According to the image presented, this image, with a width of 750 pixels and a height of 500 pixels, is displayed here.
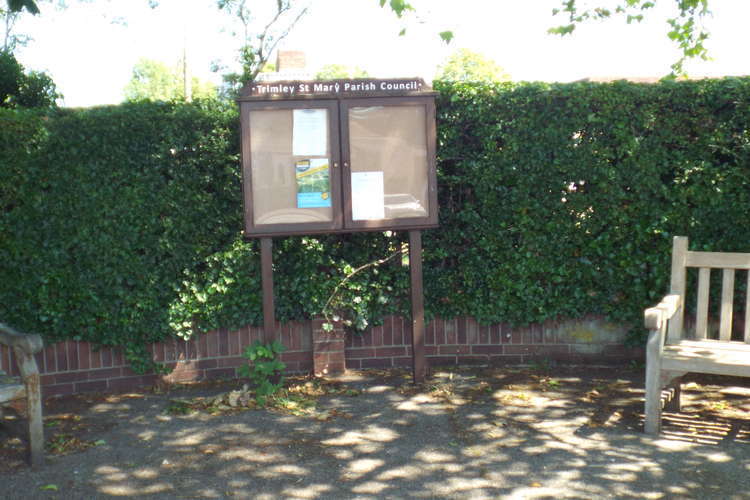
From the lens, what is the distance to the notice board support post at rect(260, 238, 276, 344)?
589cm

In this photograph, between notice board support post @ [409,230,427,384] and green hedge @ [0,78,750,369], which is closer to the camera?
green hedge @ [0,78,750,369]

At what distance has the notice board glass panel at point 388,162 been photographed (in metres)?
5.84

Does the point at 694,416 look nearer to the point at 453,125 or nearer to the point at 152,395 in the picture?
the point at 453,125

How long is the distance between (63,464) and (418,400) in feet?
8.08

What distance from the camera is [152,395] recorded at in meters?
6.09

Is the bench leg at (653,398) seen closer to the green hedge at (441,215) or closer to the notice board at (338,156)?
the green hedge at (441,215)

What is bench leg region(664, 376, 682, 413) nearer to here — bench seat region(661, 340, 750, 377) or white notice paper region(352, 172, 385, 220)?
bench seat region(661, 340, 750, 377)

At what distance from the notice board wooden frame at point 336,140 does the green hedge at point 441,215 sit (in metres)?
0.53

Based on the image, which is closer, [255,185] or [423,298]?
[255,185]

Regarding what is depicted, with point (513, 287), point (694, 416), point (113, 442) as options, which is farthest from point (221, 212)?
point (694, 416)

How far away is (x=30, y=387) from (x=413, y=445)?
7.55 feet

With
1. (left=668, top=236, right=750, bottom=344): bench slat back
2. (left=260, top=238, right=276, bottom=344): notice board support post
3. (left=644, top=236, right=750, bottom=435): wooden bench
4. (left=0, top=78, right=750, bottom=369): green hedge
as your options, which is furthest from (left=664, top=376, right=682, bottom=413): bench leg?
(left=260, top=238, right=276, bottom=344): notice board support post

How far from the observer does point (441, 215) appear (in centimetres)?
655

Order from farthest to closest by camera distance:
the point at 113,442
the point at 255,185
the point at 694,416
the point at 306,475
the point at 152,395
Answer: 1. the point at 152,395
2. the point at 255,185
3. the point at 694,416
4. the point at 113,442
5. the point at 306,475
